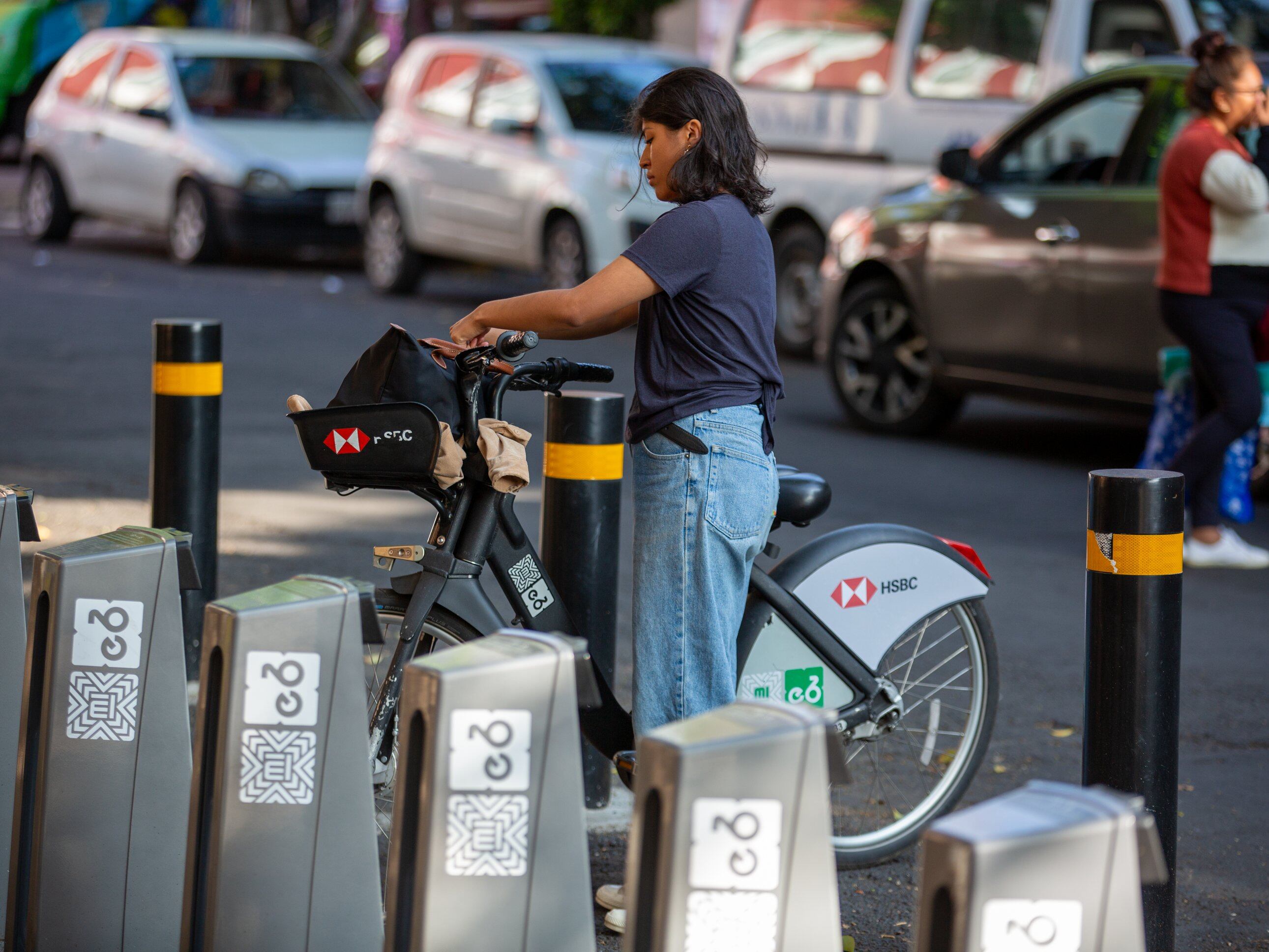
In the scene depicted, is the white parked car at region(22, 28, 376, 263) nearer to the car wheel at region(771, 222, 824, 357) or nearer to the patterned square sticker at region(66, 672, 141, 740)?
the car wheel at region(771, 222, 824, 357)

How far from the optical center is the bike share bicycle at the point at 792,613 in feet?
11.5

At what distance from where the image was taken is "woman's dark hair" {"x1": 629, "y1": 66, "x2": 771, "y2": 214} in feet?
11.4

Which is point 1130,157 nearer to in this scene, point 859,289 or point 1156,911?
point 859,289

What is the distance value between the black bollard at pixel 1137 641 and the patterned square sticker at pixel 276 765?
4.65 ft

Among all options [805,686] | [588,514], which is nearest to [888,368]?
[588,514]

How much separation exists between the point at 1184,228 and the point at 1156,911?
3991 mm

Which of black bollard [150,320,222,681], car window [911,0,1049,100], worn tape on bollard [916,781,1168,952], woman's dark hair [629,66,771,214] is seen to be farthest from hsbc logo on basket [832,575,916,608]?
car window [911,0,1049,100]

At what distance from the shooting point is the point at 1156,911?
11.7 feet

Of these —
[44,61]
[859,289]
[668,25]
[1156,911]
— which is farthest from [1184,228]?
[44,61]

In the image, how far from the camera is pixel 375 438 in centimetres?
343

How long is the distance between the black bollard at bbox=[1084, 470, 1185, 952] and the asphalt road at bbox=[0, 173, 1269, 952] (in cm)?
47

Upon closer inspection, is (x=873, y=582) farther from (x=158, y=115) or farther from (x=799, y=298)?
(x=158, y=115)

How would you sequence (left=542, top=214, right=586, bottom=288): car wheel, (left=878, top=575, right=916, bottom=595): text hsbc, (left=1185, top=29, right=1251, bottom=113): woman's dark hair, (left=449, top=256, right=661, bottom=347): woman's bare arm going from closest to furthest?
(left=449, top=256, right=661, bottom=347): woman's bare arm
(left=878, top=575, right=916, bottom=595): text hsbc
(left=1185, top=29, right=1251, bottom=113): woman's dark hair
(left=542, top=214, right=586, bottom=288): car wheel

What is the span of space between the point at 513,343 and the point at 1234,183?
13.5 ft
